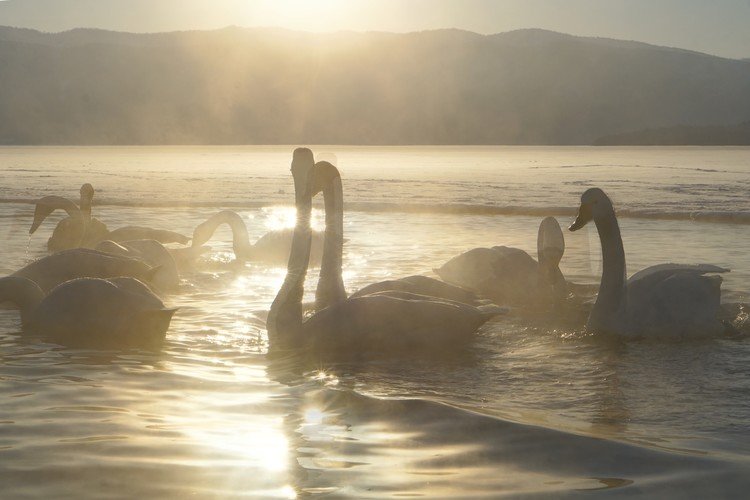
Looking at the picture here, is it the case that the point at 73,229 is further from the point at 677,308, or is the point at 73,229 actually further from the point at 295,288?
the point at 677,308

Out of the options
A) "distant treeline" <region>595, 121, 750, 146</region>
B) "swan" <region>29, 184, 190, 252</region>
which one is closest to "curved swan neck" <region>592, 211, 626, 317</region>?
"swan" <region>29, 184, 190, 252</region>

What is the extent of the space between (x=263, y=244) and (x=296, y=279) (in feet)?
19.5

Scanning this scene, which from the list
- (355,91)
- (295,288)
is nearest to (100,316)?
(295,288)

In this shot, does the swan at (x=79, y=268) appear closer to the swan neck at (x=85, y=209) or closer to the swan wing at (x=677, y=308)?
the swan wing at (x=677, y=308)

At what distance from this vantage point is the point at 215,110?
153m

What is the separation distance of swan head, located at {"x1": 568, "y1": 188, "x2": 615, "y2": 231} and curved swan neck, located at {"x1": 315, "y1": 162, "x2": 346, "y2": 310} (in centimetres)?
205

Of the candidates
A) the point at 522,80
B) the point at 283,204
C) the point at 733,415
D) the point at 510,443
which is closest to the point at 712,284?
the point at 733,415

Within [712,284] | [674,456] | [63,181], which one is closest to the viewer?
[674,456]

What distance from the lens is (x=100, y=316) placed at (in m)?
7.56

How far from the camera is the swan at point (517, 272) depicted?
9789 mm

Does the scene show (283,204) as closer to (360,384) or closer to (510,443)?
(360,384)

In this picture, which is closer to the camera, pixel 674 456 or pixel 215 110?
pixel 674 456

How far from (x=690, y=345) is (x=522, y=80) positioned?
6266 inches

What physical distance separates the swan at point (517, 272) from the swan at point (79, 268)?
3324 millimetres
